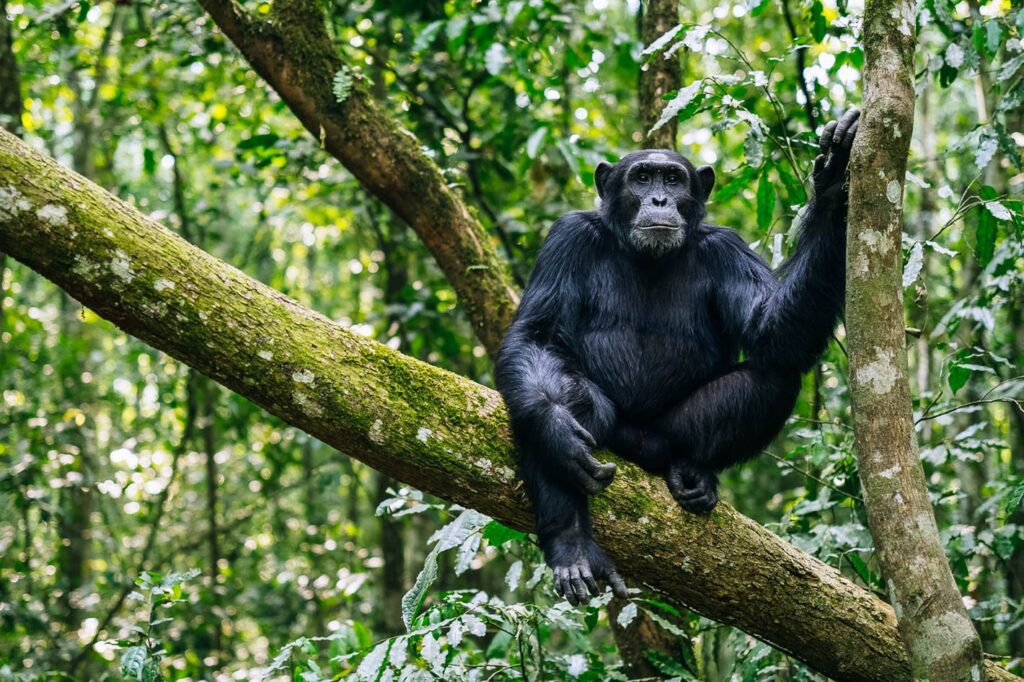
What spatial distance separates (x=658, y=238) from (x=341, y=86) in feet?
7.16

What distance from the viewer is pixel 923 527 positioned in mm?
3297

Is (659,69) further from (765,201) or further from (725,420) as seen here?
(725,420)

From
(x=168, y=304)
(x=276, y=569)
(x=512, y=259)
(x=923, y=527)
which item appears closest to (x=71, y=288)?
(x=168, y=304)

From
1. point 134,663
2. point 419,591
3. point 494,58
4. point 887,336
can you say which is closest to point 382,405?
point 419,591

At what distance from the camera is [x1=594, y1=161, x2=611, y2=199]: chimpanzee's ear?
561 centimetres

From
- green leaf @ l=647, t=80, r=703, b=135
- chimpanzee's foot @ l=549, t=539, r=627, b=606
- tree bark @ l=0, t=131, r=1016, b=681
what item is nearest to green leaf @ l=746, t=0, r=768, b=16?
green leaf @ l=647, t=80, r=703, b=135

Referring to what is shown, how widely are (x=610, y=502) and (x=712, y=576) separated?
1.81ft

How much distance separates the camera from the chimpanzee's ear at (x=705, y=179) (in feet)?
18.2

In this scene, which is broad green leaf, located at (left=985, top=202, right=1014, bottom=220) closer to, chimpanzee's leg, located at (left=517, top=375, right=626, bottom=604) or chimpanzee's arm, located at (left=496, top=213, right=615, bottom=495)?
chimpanzee's arm, located at (left=496, top=213, right=615, bottom=495)

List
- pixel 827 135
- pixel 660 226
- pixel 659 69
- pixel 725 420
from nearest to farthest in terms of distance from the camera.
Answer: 1. pixel 827 135
2. pixel 725 420
3. pixel 660 226
4. pixel 659 69

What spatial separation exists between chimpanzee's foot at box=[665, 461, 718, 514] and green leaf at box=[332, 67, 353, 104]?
2.99m

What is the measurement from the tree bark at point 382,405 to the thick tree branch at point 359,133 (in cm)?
196

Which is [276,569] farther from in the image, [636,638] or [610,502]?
[610,502]

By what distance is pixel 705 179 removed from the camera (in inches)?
220
